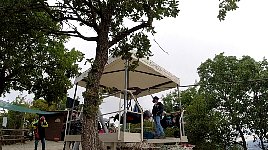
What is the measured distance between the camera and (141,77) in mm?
11664

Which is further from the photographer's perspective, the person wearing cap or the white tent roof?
the white tent roof

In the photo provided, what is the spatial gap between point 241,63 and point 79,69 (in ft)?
59.4

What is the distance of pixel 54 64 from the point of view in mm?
17516

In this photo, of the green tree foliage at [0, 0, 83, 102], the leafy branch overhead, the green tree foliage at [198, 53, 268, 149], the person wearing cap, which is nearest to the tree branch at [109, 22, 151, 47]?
the leafy branch overhead

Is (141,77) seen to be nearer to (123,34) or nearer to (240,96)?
(123,34)

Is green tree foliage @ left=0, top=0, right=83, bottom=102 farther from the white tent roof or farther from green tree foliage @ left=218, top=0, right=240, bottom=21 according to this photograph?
green tree foliage @ left=218, top=0, right=240, bottom=21

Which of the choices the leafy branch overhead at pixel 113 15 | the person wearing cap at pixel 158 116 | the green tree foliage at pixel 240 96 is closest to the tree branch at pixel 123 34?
the leafy branch overhead at pixel 113 15

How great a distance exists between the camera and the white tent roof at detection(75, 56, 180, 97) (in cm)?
1023

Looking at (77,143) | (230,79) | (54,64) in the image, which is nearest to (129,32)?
(77,143)

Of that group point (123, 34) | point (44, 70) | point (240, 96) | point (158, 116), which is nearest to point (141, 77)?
point (158, 116)

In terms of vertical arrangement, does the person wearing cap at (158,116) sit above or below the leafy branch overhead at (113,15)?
below

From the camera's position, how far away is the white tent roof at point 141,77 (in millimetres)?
10227

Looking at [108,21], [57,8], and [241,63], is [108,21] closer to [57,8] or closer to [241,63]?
[57,8]

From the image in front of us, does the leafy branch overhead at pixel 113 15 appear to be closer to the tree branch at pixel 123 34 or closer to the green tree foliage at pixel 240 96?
the tree branch at pixel 123 34
